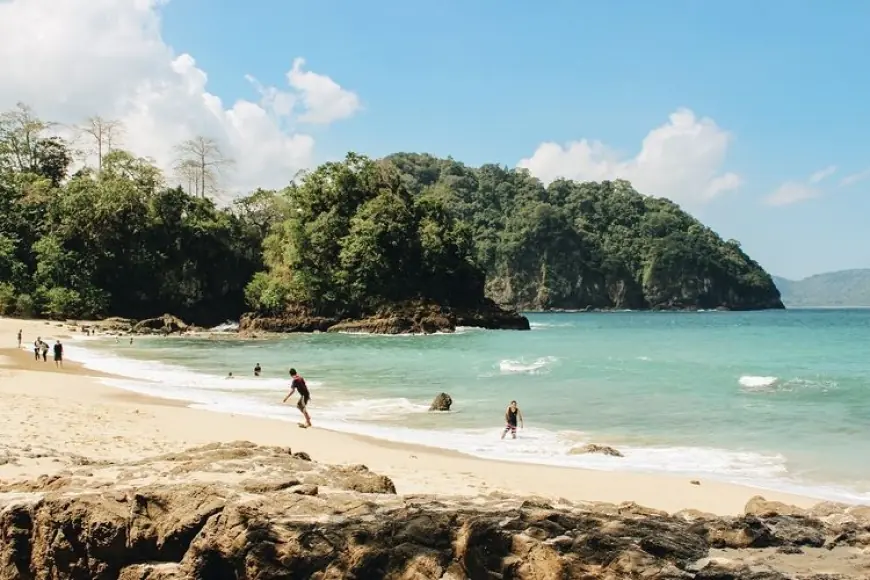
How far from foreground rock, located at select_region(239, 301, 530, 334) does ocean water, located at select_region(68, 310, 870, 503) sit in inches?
666

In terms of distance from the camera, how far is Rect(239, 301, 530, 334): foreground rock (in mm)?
58312

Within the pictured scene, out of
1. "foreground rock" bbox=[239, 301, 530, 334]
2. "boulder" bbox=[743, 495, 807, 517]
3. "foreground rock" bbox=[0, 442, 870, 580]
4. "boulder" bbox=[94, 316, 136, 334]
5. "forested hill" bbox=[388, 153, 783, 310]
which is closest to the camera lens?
"foreground rock" bbox=[0, 442, 870, 580]

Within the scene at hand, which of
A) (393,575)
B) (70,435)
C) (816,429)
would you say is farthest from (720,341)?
(393,575)

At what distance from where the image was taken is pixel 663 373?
2752 cm

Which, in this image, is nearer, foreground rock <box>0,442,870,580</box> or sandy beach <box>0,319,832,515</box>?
foreground rock <box>0,442,870,580</box>

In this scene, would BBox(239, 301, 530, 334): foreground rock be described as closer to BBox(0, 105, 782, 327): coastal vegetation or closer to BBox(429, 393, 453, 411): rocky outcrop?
BBox(0, 105, 782, 327): coastal vegetation

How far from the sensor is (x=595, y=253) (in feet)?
466

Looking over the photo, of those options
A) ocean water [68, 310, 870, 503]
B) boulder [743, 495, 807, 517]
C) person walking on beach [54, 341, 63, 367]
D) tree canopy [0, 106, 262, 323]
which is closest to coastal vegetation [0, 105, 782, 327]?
tree canopy [0, 106, 262, 323]

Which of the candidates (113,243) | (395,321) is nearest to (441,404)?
(395,321)

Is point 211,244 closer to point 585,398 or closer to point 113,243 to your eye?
point 113,243

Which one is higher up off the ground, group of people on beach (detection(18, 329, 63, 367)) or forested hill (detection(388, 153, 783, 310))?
forested hill (detection(388, 153, 783, 310))

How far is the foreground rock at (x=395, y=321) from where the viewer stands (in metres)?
58.3

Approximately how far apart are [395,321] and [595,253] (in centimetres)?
9114

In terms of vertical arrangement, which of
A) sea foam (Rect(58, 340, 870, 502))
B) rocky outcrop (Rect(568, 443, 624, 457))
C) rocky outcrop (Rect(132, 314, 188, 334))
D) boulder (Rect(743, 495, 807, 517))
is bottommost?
sea foam (Rect(58, 340, 870, 502))
